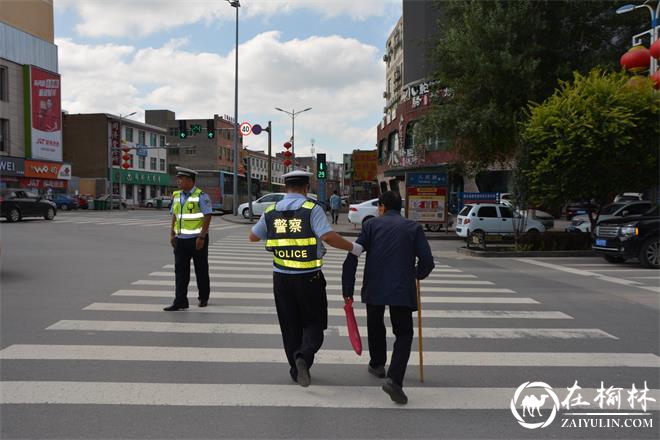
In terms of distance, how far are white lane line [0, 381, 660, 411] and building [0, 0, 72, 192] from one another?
39638 mm

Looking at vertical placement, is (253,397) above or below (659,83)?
below

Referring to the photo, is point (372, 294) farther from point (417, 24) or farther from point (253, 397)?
point (417, 24)

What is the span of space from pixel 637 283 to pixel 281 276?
29.3 feet

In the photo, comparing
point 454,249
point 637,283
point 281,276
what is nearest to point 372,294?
point 281,276

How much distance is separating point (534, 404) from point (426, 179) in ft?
61.7

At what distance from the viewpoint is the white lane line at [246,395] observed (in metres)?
4.19

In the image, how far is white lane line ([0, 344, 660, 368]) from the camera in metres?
5.29

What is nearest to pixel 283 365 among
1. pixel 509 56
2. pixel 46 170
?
pixel 509 56

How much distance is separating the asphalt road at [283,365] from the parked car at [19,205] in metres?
17.9

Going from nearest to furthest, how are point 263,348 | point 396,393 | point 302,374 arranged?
1. point 396,393
2. point 302,374
3. point 263,348

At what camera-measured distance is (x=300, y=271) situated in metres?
4.55

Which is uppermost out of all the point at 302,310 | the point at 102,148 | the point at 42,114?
the point at 42,114

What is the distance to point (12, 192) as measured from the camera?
26.1m

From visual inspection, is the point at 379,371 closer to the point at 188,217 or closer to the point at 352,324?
the point at 352,324
